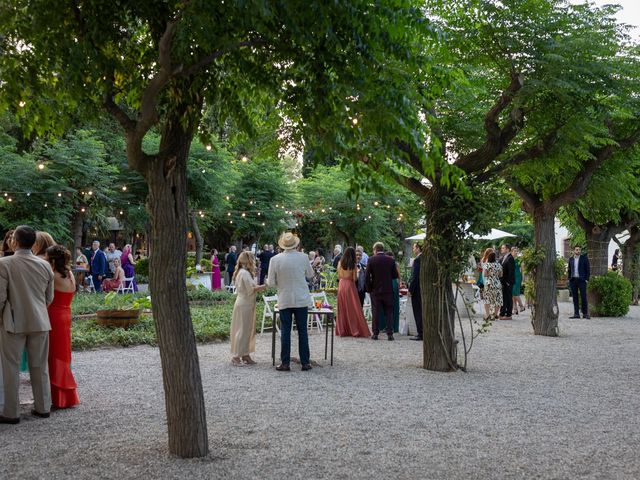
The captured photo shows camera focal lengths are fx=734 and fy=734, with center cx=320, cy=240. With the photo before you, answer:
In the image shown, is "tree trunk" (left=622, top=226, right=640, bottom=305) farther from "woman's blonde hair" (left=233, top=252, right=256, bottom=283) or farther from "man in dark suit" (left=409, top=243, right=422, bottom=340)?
"woman's blonde hair" (left=233, top=252, right=256, bottom=283)

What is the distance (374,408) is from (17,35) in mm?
4914

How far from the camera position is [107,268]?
26125mm

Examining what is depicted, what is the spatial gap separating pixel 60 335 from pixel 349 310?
8.00 m

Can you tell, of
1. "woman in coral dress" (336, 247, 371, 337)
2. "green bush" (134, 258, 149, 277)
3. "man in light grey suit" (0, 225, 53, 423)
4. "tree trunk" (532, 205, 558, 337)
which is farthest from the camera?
"green bush" (134, 258, 149, 277)

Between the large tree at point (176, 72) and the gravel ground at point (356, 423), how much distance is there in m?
0.73

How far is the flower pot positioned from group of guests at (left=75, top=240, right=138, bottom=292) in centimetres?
987

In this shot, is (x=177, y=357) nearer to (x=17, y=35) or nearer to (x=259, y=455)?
(x=259, y=455)

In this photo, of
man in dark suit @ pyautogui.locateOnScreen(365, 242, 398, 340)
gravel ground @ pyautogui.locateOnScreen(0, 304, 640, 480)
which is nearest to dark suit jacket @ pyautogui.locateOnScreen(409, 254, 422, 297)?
man in dark suit @ pyautogui.locateOnScreen(365, 242, 398, 340)

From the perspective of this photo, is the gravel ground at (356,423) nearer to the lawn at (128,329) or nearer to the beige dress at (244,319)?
the beige dress at (244,319)

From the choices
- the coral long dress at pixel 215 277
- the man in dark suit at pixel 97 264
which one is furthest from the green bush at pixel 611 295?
the man in dark suit at pixel 97 264

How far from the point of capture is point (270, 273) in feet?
34.5

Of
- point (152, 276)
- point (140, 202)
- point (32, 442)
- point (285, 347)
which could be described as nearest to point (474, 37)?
point (285, 347)

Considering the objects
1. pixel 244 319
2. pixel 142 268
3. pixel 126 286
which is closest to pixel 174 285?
pixel 244 319

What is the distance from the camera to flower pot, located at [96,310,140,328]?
14.4 metres
